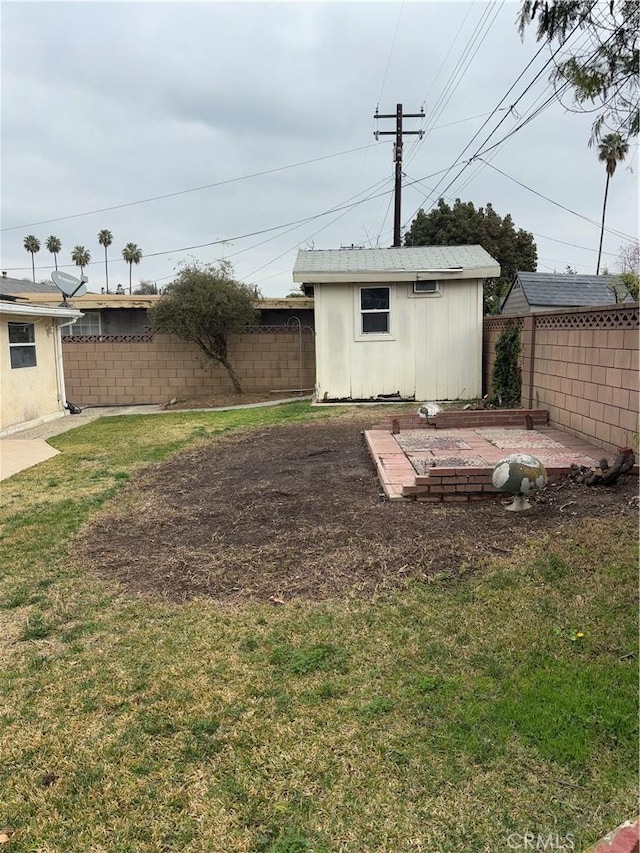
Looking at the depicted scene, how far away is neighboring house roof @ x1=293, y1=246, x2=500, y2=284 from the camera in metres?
11.8

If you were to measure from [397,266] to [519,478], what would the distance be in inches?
336

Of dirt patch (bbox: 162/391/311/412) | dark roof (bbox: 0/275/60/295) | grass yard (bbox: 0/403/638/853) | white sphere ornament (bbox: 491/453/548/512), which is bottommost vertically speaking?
grass yard (bbox: 0/403/638/853)

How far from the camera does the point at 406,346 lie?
12.3 metres

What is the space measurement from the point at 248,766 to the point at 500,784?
2.90 ft

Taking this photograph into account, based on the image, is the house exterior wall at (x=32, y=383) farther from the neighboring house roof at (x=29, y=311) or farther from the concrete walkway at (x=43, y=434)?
the concrete walkway at (x=43, y=434)

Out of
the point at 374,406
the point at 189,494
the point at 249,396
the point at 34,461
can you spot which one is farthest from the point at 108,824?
the point at 249,396

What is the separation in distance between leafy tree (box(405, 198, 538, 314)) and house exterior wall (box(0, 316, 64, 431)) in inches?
1018

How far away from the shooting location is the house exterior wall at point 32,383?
1089 cm

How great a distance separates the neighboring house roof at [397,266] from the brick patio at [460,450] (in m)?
4.46

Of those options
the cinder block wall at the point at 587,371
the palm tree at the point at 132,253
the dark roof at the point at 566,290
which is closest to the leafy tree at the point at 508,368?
the cinder block wall at the point at 587,371

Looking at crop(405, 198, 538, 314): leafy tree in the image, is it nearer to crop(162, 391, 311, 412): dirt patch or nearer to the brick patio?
crop(162, 391, 311, 412): dirt patch

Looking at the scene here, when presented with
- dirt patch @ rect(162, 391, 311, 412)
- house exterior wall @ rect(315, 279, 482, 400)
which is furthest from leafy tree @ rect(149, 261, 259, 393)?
house exterior wall @ rect(315, 279, 482, 400)

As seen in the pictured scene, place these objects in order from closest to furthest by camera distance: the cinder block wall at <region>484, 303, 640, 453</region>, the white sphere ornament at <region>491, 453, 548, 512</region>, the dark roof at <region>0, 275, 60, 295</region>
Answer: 1. the white sphere ornament at <region>491, 453, 548, 512</region>
2. the cinder block wall at <region>484, 303, 640, 453</region>
3. the dark roof at <region>0, 275, 60, 295</region>

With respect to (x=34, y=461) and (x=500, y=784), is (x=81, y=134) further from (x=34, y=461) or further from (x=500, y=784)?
(x=500, y=784)
